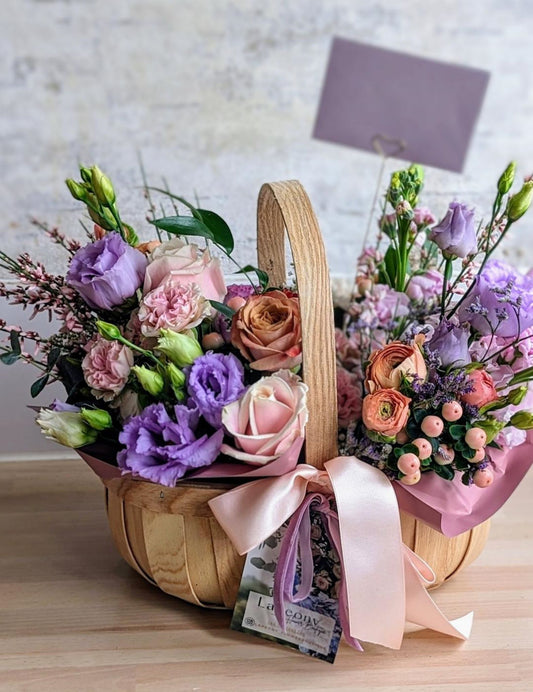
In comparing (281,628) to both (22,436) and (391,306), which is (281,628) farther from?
(22,436)

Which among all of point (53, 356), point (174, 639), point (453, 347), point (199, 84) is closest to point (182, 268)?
point (53, 356)

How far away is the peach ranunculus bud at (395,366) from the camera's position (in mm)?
753

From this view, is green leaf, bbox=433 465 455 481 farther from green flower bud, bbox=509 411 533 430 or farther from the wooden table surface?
the wooden table surface

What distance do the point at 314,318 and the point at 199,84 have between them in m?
1.66

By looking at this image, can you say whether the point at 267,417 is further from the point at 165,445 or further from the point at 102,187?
the point at 102,187

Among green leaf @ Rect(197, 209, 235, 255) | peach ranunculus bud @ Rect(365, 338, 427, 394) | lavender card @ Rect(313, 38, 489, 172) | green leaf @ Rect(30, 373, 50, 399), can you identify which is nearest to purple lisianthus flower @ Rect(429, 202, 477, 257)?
peach ranunculus bud @ Rect(365, 338, 427, 394)

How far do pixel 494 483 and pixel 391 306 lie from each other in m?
0.25

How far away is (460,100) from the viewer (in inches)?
92.6

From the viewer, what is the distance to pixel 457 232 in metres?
0.79

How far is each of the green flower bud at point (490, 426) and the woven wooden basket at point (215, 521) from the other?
0.12 meters

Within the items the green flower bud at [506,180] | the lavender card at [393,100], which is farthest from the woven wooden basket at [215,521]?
the lavender card at [393,100]

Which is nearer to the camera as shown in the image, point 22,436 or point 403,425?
point 403,425

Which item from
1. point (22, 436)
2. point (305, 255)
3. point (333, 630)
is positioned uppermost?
point (305, 255)

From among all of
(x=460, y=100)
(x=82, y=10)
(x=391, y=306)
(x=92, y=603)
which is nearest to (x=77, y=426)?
(x=92, y=603)
